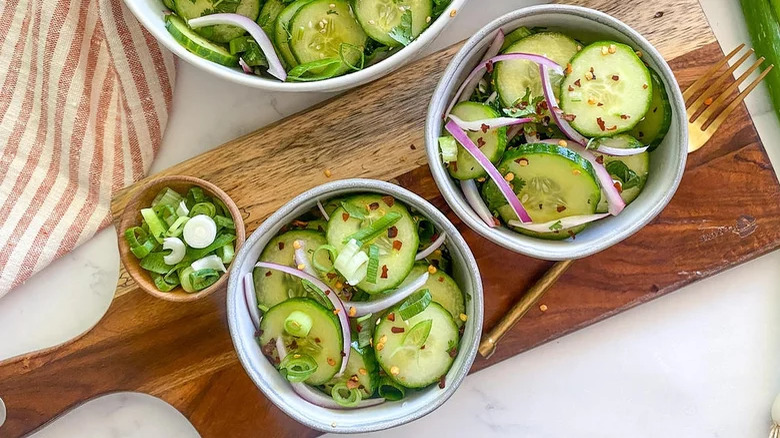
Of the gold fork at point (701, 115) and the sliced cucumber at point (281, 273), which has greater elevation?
the sliced cucumber at point (281, 273)

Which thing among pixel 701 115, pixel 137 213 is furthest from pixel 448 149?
pixel 137 213

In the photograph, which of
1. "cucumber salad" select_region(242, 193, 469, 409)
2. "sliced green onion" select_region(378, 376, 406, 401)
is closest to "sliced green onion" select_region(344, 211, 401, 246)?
"cucumber salad" select_region(242, 193, 469, 409)

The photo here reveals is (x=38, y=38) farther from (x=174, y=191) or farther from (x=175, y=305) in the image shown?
(x=175, y=305)

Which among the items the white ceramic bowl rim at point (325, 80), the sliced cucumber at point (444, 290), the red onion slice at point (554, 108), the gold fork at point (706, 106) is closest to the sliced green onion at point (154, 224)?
the white ceramic bowl rim at point (325, 80)

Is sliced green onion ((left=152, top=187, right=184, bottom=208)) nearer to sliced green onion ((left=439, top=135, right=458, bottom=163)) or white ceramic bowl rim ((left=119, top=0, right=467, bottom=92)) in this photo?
white ceramic bowl rim ((left=119, top=0, right=467, bottom=92))

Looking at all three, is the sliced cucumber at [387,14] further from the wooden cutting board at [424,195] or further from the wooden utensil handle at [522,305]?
the wooden utensil handle at [522,305]

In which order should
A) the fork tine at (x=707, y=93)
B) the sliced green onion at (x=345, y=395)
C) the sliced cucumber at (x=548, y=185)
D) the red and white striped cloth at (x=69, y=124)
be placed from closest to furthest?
the sliced cucumber at (x=548, y=185)
the sliced green onion at (x=345, y=395)
the fork tine at (x=707, y=93)
the red and white striped cloth at (x=69, y=124)

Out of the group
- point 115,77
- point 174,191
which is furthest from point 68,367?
point 115,77
